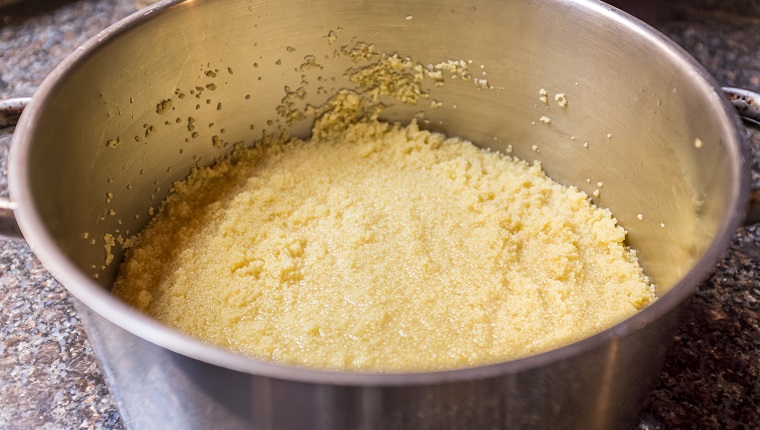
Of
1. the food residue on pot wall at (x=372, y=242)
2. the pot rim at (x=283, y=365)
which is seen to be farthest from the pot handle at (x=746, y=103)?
the food residue on pot wall at (x=372, y=242)

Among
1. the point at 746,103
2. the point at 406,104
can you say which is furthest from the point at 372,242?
the point at 746,103

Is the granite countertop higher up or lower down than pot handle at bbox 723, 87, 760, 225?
lower down

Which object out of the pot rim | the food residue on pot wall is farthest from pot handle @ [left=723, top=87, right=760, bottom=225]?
the food residue on pot wall

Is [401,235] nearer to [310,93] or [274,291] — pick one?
[274,291]

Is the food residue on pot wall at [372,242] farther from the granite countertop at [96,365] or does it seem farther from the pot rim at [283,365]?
the pot rim at [283,365]

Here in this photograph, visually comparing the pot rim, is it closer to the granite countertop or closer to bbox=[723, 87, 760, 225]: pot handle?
bbox=[723, 87, 760, 225]: pot handle

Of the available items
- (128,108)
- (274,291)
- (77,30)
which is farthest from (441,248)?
(77,30)
